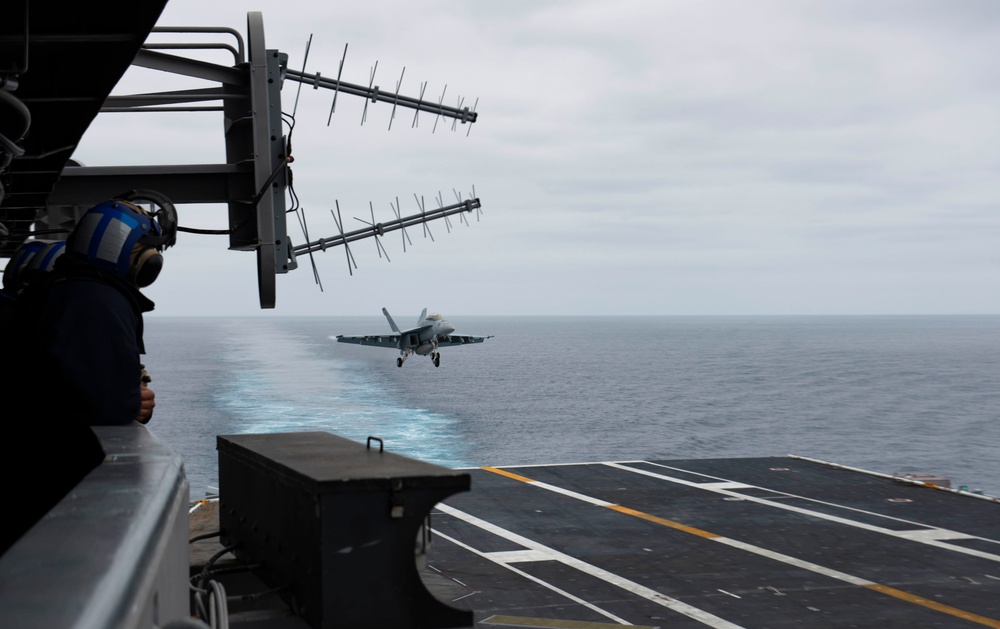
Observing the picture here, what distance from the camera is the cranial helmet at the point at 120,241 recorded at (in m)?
4.27

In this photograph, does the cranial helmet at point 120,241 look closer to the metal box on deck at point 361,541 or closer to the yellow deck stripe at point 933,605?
the metal box on deck at point 361,541

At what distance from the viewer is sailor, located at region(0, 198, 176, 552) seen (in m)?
3.32

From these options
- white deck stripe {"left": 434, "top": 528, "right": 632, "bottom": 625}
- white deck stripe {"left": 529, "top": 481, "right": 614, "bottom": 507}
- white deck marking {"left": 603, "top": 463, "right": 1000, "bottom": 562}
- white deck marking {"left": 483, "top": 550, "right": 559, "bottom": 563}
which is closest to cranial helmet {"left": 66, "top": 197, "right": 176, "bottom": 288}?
white deck stripe {"left": 434, "top": 528, "right": 632, "bottom": 625}

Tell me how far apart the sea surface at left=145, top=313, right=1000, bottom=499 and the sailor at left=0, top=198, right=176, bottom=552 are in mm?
43931

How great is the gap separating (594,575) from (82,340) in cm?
1469

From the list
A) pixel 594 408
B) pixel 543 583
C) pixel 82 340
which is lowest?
pixel 594 408

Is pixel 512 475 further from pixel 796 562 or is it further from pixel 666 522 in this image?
pixel 796 562

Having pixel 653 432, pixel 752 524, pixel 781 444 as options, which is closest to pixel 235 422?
pixel 653 432

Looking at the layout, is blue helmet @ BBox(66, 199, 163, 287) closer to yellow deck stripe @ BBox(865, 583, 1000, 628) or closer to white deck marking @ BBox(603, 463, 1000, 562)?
yellow deck stripe @ BBox(865, 583, 1000, 628)

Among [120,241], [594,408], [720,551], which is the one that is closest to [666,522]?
[720,551]

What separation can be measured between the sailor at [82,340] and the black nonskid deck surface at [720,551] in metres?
6.90

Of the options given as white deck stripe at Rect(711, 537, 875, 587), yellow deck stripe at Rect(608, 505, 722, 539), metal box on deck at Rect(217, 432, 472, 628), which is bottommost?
white deck stripe at Rect(711, 537, 875, 587)

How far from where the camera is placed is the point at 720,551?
61.5 ft

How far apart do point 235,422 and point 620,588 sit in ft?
194
